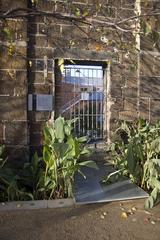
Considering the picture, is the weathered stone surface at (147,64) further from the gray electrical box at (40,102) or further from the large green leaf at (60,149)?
the large green leaf at (60,149)

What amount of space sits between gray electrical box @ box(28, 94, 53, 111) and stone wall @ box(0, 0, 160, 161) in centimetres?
8

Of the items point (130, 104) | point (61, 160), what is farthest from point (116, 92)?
point (61, 160)

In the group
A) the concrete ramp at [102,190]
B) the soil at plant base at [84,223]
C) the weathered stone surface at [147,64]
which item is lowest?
the soil at plant base at [84,223]

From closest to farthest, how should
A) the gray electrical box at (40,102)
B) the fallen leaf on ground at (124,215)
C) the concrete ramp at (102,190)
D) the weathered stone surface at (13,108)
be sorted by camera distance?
the fallen leaf on ground at (124,215) → the concrete ramp at (102,190) → the weathered stone surface at (13,108) → the gray electrical box at (40,102)

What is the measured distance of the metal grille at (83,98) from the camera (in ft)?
25.8

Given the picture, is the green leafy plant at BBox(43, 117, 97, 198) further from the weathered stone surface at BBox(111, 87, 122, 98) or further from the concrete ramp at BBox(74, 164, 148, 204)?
the weathered stone surface at BBox(111, 87, 122, 98)

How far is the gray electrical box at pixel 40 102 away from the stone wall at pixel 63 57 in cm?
8

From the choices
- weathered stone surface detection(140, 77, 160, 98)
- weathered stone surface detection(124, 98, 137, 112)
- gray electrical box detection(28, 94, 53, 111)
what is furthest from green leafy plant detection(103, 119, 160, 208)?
gray electrical box detection(28, 94, 53, 111)

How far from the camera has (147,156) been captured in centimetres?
623

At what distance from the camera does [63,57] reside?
764 centimetres

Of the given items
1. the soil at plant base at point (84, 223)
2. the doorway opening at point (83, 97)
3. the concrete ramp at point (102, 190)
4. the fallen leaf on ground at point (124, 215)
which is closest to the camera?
the soil at plant base at point (84, 223)

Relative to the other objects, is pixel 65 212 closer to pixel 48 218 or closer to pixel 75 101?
pixel 48 218

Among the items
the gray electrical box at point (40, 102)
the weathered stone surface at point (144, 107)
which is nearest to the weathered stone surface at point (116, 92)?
the weathered stone surface at point (144, 107)

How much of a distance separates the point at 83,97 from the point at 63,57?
935 millimetres
